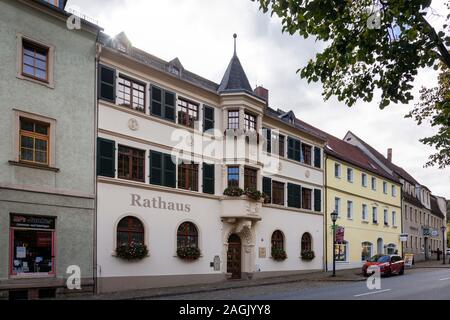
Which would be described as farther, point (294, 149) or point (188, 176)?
point (294, 149)

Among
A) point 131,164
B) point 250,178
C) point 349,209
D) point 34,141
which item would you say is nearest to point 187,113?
point 131,164

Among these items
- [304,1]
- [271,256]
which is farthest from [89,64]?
[271,256]

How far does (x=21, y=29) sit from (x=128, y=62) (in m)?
5.30

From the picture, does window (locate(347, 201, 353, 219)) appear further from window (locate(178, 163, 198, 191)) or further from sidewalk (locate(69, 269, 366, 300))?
window (locate(178, 163, 198, 191))

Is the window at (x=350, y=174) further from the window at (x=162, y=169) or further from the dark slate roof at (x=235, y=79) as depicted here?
the window at (x=162, y=169)

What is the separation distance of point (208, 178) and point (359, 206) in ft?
66.8

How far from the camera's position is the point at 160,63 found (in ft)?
89.7

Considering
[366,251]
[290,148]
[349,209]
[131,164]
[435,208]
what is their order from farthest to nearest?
[435,208], [366,251], [349,209], [290,148], [131,164]

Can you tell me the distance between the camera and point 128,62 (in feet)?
76.7

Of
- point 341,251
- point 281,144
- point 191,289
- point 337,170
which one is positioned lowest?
point 191,289

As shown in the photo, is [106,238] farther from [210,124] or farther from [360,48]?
[360,48]

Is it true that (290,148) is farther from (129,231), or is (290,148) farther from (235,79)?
(129,231)

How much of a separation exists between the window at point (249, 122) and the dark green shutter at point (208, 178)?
335 centimetres

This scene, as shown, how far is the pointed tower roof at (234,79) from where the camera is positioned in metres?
29.6
